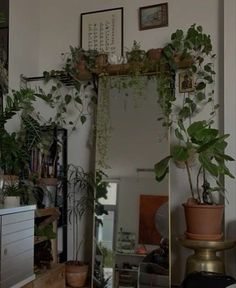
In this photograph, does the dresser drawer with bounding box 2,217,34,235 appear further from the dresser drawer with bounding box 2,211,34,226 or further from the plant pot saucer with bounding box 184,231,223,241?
the plant pot saucer with bounding box 184,231,223,241

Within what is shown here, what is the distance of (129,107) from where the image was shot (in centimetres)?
286

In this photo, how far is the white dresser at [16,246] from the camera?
1.73m

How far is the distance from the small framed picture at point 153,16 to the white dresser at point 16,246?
6.09ft

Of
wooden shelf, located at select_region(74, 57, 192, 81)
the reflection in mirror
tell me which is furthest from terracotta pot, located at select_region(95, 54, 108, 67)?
the reflection in mirror

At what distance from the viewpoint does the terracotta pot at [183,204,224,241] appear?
2.33 metres

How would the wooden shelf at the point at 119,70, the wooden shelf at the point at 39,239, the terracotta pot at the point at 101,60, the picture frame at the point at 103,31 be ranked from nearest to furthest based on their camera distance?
the wooden shelf at the point at 39,239, the wooden shelf at the point at 119,70, the terracotta pot at the point at 101,60, the picture frame at the point at 103,31

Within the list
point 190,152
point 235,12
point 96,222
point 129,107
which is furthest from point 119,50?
point 96,222

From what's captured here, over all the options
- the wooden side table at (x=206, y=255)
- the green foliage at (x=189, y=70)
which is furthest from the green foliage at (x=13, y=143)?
the wooden side table at (x=206, y=255)

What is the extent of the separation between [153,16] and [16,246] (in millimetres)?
2171

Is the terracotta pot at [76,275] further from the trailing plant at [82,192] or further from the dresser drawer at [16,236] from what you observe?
the dresser drawer at [16,236]

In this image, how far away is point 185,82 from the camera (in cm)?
280

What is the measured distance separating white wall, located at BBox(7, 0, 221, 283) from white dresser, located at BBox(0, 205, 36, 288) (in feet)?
3.85

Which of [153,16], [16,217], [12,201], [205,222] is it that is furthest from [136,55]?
[16,217]

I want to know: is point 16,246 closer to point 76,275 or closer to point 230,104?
point 76,275
